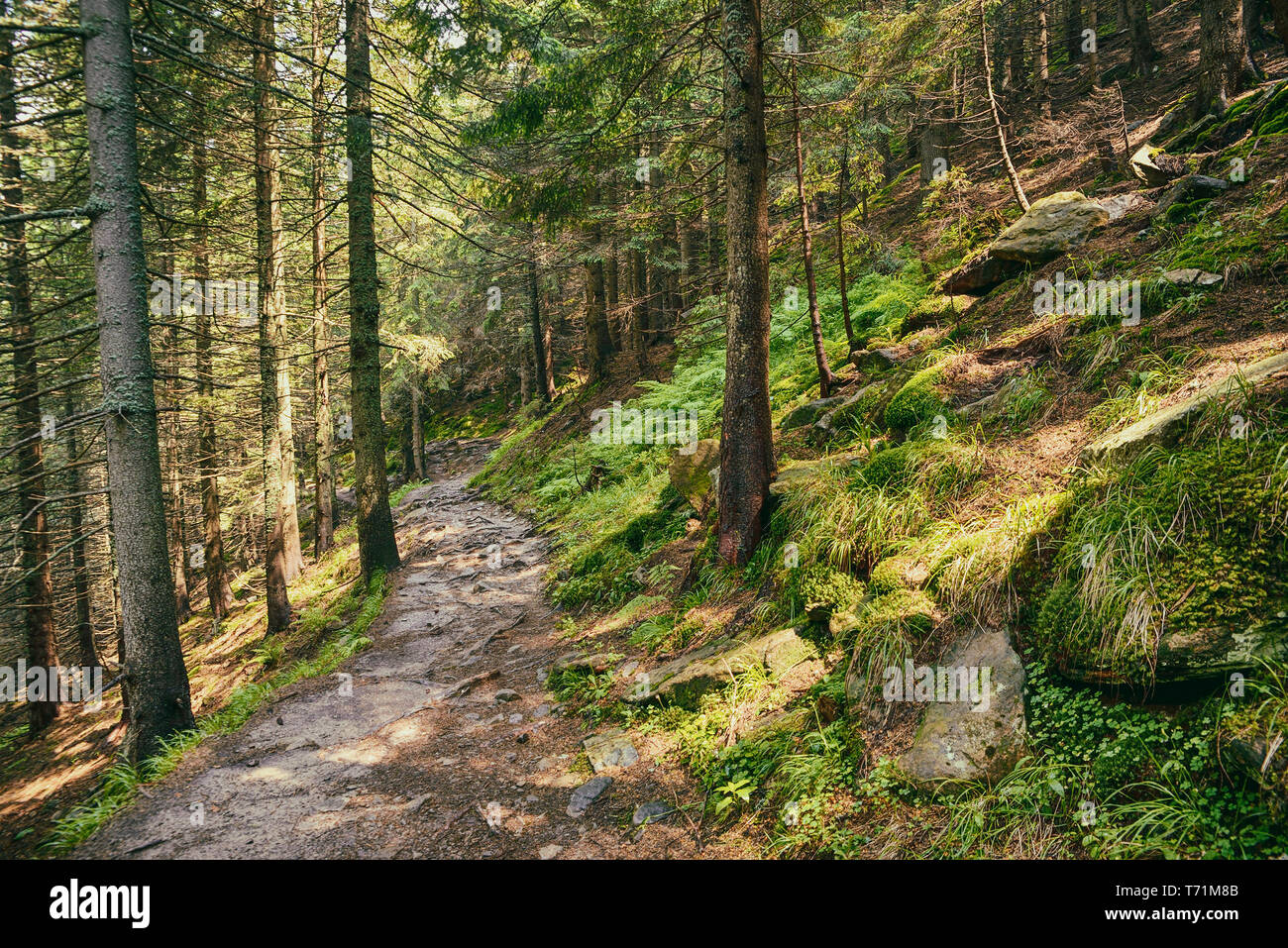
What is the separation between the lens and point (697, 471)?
29.3ft

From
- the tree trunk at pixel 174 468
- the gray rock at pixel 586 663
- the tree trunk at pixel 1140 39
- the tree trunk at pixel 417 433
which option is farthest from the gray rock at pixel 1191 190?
the tree trunk at pixel 417 433

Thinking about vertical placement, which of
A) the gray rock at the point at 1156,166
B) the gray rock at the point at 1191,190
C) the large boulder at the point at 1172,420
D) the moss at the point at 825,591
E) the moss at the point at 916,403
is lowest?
the moss at the point at 825,591

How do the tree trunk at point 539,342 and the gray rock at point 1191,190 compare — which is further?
the tree trunk at point 539,342

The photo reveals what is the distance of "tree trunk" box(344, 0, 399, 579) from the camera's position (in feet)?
33.0

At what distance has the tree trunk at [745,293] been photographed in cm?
639

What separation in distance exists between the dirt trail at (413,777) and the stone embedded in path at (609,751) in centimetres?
12

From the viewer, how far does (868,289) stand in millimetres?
12977

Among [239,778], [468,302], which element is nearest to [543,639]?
[239,778]

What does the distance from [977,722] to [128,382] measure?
27.0 feet

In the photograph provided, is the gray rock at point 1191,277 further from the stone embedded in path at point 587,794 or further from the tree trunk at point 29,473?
the tree trunk at point 29,473

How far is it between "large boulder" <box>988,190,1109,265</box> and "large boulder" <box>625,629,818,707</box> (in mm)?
7313

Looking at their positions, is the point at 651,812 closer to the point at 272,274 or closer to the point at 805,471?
the point at 805,471

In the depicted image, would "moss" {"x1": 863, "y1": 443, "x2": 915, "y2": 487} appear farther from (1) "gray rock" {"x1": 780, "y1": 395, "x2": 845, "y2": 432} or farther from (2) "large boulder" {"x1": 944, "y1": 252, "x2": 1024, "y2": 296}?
(2) "large boulder" {"x1": 944, "y1": 252, "x2": 1024, "y2": 296}
